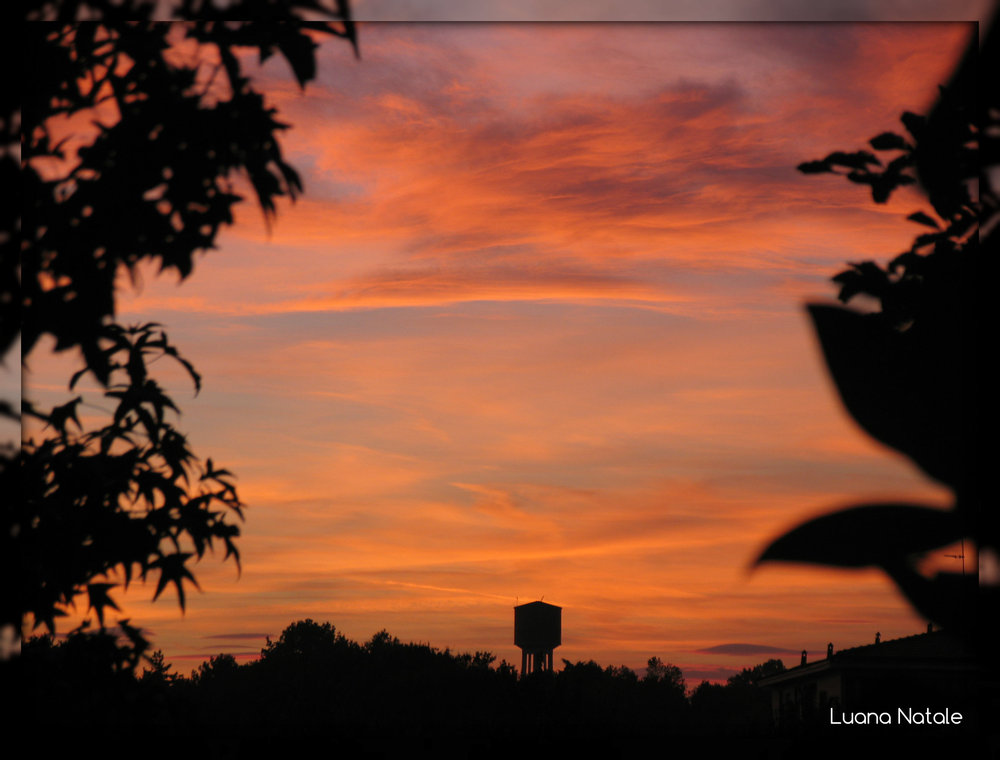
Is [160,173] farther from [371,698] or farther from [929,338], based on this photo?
[929,338]

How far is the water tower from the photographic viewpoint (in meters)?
7.00

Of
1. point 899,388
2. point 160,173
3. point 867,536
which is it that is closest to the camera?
point 160,173

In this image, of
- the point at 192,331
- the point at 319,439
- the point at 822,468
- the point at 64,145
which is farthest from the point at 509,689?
→ the point at 64,145

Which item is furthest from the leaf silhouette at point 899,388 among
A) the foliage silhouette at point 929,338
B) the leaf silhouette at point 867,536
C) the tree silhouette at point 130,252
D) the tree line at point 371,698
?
the tree silhouette at point 130,252

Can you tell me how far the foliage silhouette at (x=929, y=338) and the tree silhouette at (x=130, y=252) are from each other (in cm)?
380

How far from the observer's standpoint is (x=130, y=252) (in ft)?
18.4

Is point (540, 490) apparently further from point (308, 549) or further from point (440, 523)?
point (308, 549)

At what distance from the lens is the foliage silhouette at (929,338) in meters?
6.11

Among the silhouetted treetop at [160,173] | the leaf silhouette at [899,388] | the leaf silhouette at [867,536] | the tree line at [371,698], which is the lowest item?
the tree line at [371,698]

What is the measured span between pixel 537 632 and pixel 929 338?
3.72 m

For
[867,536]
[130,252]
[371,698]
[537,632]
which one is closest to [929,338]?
[867,536]

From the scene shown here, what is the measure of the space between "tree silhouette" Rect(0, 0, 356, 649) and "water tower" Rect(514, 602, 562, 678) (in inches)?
95.3

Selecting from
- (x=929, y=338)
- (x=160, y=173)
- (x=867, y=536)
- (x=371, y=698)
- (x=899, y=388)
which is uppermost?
(x=160, y=173)

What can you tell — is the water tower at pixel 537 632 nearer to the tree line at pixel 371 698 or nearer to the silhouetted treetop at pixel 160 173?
the tree line at pixel 371 698
